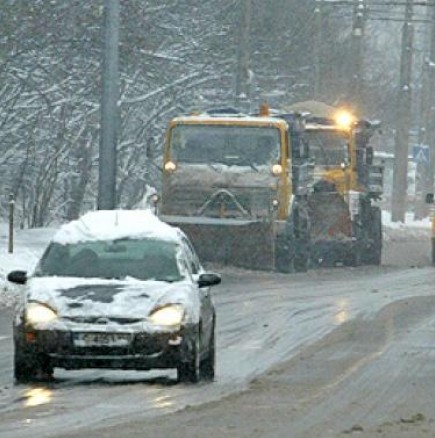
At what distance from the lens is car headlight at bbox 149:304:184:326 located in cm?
1567

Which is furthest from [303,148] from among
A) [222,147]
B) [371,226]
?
[371,226]

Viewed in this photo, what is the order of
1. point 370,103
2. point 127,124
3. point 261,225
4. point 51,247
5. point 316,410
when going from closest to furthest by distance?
point 316,410
point 51,247
point 261,225
point 127,124
point 370,103

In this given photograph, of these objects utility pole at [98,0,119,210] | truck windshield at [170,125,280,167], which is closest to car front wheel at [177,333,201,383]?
utility pole at [98,0,119,210]

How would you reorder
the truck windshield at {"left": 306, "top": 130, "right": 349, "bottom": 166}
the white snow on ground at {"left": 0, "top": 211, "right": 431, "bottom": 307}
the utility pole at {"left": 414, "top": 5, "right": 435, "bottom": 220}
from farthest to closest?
the utility pole at {"left": 414, "top": 5, "right": 435, "bottom": 220} → the truck windshield at {"left": 306, "top": 130, "right": 349, "bottom": 166} → the white snow on ground at {"left": 0, "top": 211, "right": 431, "bottom": 307}

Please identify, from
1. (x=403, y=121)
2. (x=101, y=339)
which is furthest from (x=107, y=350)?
(x=403, y=121)

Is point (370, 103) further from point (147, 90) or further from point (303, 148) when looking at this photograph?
point (303, 148)

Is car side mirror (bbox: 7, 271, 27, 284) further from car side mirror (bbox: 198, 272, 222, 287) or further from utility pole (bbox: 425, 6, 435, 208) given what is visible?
utility pole (bbox: 425, 6, 435, 208)

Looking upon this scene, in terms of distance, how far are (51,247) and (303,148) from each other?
18915 mm

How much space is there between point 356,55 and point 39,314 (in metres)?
41.9

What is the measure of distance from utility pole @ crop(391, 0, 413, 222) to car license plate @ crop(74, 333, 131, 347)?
45.3 m

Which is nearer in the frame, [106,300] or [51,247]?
[106,300]

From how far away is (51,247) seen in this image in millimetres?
16891

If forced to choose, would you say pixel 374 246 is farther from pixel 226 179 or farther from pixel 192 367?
pixel 192 367

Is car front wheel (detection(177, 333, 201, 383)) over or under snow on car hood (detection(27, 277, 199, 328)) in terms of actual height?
under
